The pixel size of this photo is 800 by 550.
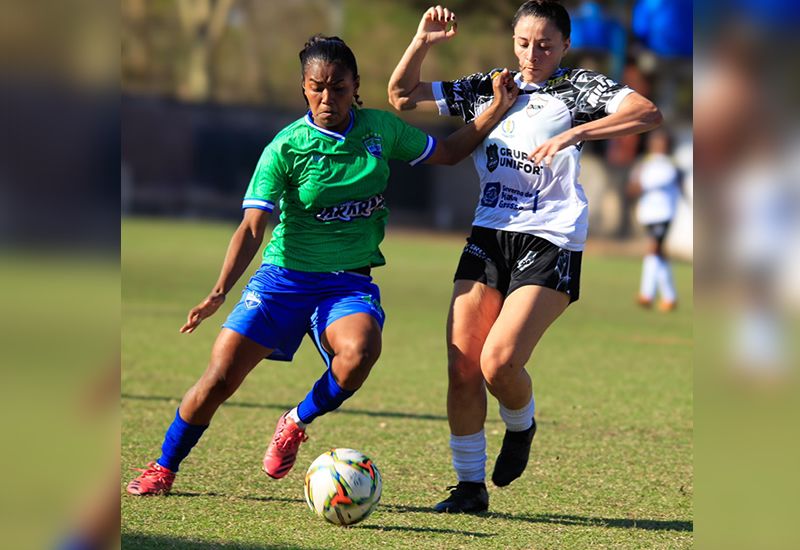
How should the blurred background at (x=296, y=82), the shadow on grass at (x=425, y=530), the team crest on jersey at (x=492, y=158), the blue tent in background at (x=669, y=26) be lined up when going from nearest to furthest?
the shadow on grass at (x=425, y=530)
the team crest on jersey at (x=492, y=158)
the blue tent in background at (x=669, y=26)
the blurred background at (x=296, y=82)

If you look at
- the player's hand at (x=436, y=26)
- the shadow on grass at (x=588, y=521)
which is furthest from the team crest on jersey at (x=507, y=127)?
the shadow on grass at (x=588, y=521)

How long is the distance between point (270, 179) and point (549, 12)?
146 centimetres

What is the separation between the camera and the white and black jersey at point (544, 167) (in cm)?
542

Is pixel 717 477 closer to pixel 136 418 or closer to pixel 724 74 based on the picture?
pixel 724 74

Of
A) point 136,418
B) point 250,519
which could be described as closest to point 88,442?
point 250,519

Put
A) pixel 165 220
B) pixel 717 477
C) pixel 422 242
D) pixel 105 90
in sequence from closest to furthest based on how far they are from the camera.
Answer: pixel 105 90 → pixel 717 477 → pixel 422 242 → pixel 165 220

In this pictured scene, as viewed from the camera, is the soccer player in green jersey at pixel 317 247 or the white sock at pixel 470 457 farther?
the white sock at pixel 470 457

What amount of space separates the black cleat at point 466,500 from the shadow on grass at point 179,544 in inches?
37.7

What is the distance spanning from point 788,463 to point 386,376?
8212mm

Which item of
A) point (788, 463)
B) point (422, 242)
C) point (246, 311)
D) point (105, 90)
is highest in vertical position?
point (105, 90)

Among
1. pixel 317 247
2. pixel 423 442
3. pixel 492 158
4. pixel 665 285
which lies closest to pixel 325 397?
pixel 317 247

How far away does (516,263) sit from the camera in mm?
5457

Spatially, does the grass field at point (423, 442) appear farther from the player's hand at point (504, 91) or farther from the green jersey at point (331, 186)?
the player's hand at point (504, 91)

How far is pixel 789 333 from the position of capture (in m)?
1.78
